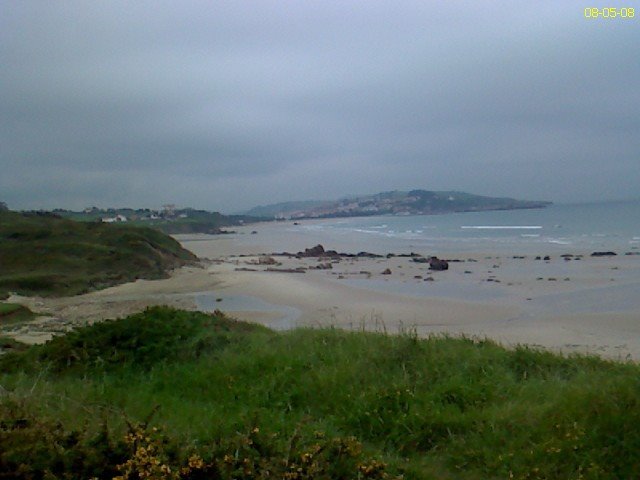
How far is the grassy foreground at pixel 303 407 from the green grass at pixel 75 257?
619 inches

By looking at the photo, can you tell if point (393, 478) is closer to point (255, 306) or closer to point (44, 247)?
point (255, 306)

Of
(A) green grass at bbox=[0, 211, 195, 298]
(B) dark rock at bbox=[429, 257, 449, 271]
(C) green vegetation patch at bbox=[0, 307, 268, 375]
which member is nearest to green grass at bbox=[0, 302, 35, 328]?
(A) green grass at bbox=[0, 211, 195, 298]

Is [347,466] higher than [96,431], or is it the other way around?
[96,431]

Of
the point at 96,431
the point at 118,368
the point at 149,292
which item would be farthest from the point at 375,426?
the point at 149,292

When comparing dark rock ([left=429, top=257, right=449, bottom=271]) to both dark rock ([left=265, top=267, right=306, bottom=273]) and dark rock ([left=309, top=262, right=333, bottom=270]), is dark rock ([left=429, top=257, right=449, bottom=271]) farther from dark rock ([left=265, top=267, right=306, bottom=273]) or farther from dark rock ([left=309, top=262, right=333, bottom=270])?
dark rock ([left=265, top=267, right=306, bottom=273])

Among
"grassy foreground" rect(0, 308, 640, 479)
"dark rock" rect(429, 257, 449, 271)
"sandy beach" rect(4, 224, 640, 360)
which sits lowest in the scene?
"sandy beach" rect(4, 224, 640, 360)

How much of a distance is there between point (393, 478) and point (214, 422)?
5.73ft

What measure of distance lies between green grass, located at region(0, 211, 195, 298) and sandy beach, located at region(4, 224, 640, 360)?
149 cm

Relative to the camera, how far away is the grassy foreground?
4016 mm

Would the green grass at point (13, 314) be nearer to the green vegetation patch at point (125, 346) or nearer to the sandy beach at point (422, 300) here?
the sandy beach at point (422, 300)

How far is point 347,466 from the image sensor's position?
4324mm

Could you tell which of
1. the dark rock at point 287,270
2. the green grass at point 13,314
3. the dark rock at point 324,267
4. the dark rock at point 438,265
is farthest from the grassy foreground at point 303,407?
the dark rock at point 324,267

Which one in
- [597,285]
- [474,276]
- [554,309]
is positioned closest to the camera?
[554,309]

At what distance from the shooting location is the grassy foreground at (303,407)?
13.2 ft
